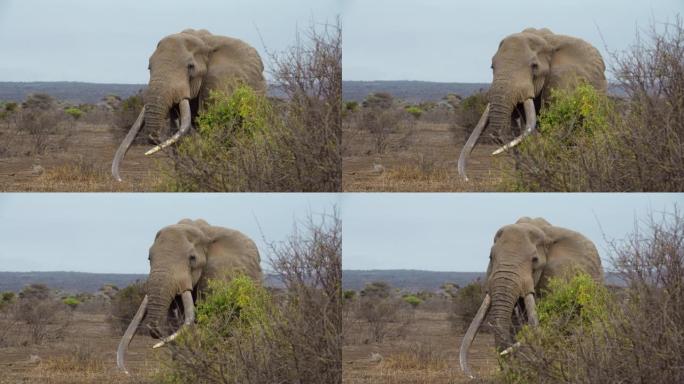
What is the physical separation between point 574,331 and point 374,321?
1.98m

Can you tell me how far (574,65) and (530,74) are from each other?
1.39 ft

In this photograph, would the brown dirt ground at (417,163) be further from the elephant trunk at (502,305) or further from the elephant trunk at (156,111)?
the elephant trunk at (156,111)

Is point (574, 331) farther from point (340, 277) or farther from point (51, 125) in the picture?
point (51, 125)

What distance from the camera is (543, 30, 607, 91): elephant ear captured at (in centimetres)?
1828

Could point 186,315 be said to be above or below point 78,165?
below

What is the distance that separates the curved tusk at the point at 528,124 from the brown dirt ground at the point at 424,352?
1558mm

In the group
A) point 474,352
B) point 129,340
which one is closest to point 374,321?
point 474,352

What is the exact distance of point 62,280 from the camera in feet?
61.1

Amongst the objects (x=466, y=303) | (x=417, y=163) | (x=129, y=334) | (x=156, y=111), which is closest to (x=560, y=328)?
(x=466, y=303)

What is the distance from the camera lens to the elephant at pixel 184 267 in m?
17.0

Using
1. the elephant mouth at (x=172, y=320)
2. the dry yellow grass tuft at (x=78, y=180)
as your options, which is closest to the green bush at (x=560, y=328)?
the elephant mouth at (x=172, y=320)

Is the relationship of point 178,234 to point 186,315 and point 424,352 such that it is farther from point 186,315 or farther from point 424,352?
point 424,352

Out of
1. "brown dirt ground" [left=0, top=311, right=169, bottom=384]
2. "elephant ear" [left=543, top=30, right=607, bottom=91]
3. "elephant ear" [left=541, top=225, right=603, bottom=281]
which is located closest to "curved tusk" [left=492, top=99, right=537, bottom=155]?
"elephant ear" [left=543, top=30, right=607, bottom=91]

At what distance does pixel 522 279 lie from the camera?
1723 cm
